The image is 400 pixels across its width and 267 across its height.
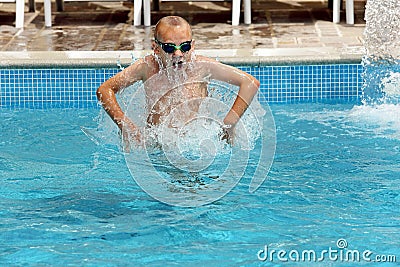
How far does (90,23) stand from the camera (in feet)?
30.4

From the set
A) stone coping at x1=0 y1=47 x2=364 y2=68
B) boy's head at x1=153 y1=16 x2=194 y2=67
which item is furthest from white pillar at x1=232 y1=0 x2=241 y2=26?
boy's head at x1=153 y1=16 x2=194 y2=67

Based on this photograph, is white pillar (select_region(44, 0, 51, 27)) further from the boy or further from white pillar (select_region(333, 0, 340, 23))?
the boy

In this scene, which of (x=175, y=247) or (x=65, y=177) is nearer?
(x=175, y=247)

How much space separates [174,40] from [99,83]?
9.21 feet

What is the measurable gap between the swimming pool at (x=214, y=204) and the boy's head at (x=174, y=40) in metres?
0.80

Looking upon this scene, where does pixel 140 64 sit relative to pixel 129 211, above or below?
above

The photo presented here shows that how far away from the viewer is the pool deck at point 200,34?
7.38m

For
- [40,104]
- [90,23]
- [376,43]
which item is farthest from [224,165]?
[90,23]

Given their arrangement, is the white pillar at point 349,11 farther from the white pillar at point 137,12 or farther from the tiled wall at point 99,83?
the white pillar at point 137,12

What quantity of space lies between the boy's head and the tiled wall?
267cm

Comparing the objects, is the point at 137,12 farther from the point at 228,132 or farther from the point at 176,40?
the point at 228,132

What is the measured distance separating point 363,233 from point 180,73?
127cm

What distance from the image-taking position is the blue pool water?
171 inches

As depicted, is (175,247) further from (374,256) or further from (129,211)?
(374,256)
